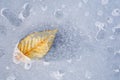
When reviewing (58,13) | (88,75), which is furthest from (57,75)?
(58,13)

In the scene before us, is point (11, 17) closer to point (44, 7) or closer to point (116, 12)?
point (44, 7)

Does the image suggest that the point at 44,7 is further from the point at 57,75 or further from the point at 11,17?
the point at 57,75

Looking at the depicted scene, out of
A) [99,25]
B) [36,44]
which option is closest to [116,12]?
[99,25]

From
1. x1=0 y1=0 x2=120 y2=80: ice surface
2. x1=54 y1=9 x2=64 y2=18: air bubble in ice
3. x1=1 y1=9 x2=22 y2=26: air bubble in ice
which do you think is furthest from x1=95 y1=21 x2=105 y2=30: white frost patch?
x1=1 y1=9 x2=22 y2=26: air bubble in ice

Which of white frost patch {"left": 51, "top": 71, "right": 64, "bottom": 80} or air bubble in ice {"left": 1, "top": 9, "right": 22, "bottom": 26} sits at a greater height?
air bubble in ice {"left": 1, "top": 9, "right": 22, "bottom": 26}

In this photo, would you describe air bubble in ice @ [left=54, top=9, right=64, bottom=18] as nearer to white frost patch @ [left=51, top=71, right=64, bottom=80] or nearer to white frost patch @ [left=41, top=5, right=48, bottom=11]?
white frost patch @ [left=41, top=5, right=48, bottom=11]

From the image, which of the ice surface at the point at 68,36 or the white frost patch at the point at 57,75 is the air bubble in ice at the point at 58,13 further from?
the white frost patch at the point at 57,75

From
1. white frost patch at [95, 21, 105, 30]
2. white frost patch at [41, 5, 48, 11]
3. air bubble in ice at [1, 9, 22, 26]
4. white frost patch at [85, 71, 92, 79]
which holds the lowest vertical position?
white frost patch at [85, 71, 92, 79]

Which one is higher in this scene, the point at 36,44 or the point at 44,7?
the point at 44,7

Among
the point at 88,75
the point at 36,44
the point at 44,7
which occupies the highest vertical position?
the point at 44,7
